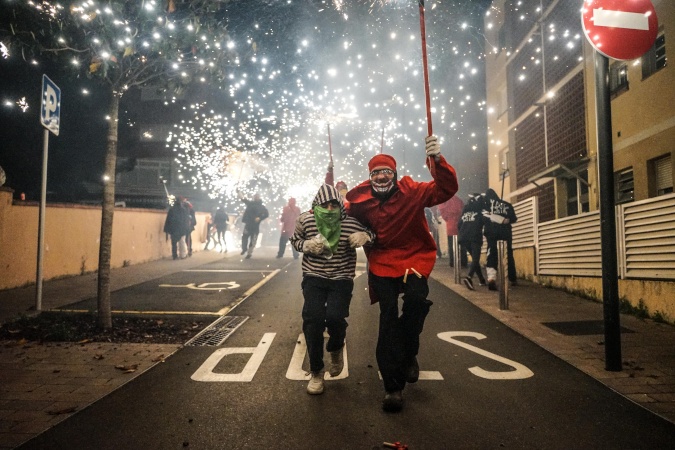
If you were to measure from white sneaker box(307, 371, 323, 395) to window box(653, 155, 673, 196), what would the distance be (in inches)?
262

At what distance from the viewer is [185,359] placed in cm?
459

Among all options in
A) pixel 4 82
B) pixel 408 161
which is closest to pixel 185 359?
pixel 4 82

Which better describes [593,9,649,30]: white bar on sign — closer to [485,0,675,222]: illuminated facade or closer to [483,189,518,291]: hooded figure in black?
[485,0,675,222]: illuminated facade

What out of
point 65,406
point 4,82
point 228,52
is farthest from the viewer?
point 4,82

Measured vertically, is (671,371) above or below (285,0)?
below

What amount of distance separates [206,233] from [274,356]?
62.9 feet

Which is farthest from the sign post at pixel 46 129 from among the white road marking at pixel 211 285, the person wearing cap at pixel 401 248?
the person wearing cap at pixel 401 248

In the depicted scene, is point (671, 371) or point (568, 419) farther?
point (671, 371)

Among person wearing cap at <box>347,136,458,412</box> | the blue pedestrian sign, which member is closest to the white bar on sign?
person wearing cap at <box>347,136,458,412</box>

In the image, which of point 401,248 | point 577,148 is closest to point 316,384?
point 401,248

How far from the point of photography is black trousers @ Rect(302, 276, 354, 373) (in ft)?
12.5

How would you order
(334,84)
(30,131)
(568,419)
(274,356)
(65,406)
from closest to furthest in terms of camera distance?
(568,419) → (65,406) → (274,356) → (30,131) → (334,84)

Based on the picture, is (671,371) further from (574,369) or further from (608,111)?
(608,111)

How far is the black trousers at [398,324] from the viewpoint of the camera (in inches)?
133
